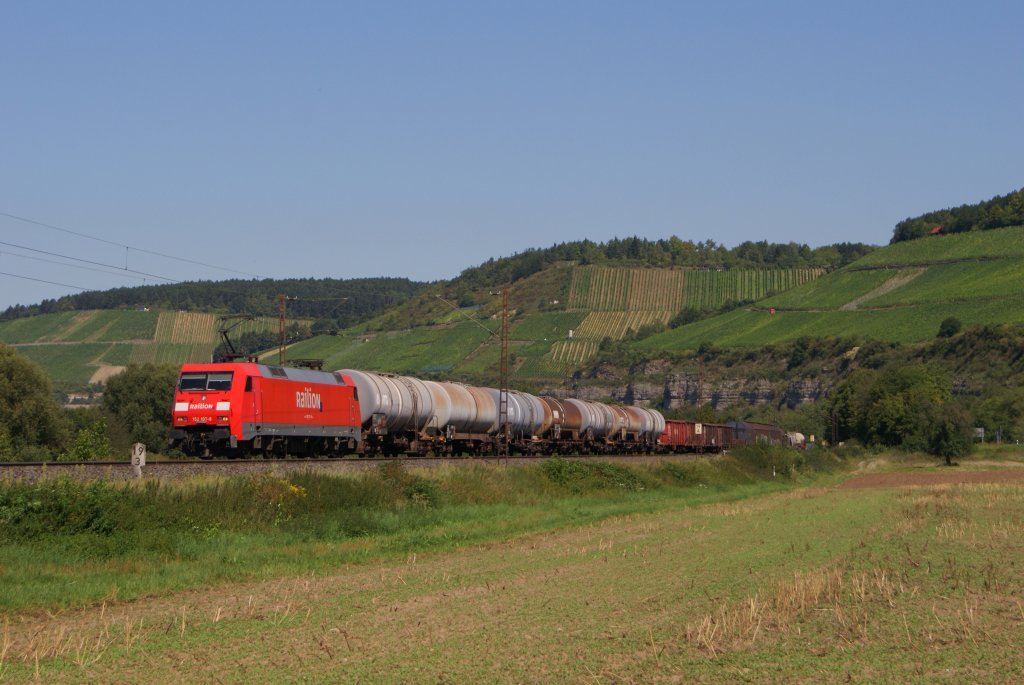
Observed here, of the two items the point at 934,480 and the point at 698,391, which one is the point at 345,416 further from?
the point at 698,391

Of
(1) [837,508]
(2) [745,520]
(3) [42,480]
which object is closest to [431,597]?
(3) [42,480]

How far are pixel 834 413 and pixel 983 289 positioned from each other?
1935 inches

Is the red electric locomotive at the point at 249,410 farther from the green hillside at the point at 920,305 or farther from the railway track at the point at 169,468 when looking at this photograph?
the green hillside at the point at 920,305

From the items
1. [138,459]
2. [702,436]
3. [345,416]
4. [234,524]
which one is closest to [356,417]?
[345,416]

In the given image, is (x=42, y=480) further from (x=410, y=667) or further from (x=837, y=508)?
(x=837, y=508)

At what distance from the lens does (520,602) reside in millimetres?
17953

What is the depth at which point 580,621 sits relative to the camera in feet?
52.2

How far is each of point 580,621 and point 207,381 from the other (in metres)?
25.9

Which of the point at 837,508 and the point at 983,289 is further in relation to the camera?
→ the point at 983,289

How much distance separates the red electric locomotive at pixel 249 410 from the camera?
1524 inches

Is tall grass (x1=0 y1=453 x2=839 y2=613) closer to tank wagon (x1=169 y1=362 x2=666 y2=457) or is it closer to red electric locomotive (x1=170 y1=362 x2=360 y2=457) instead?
red electric locomotive (x1=170 y1=362 x2=360 y2=457)

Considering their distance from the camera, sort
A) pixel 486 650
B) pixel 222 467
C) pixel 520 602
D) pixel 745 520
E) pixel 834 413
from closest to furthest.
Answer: pixel 486 650 → pixel 520 602 → pixel 222 467 → pixel 745 520 → pixel 834 413

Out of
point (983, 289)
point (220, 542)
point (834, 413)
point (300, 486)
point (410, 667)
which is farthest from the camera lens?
point (983, 289)

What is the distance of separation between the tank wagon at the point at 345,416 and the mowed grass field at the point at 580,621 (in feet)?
46.6
